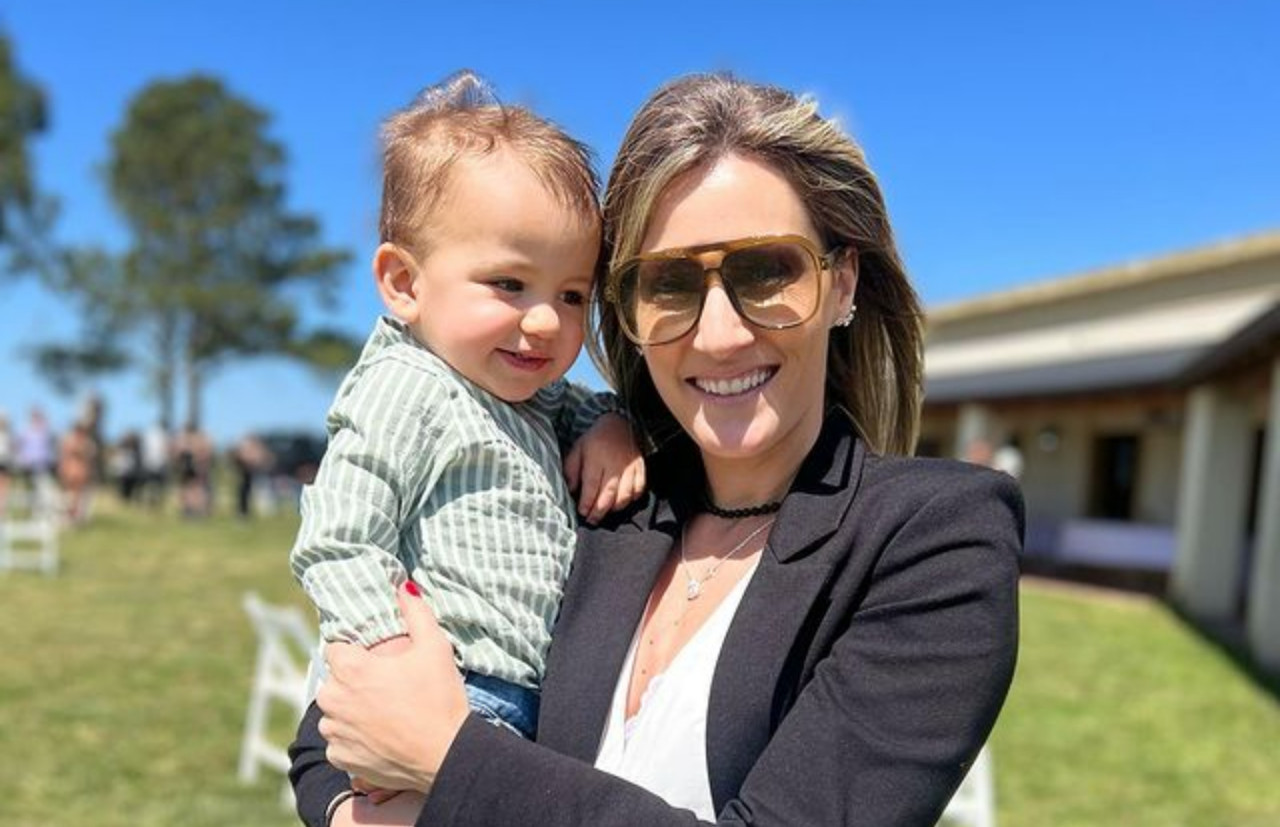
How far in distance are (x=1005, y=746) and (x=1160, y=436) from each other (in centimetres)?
1585

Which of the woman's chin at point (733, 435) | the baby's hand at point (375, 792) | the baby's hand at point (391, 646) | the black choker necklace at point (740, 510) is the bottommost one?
the baby's hand at point (375, 792)

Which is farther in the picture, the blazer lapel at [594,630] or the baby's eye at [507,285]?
the baby's eye at [507,285]

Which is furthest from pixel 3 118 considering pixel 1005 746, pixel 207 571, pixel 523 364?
pixel 523 364

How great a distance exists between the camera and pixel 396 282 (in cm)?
196

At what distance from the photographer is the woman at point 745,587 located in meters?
1.47

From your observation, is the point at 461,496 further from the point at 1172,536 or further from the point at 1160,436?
the point at 1160,436

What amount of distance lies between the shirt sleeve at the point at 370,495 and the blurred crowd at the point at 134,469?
17185mm

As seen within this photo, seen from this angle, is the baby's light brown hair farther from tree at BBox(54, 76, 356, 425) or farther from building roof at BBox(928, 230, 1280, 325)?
tree at BBox(54, 76, 356, 425)

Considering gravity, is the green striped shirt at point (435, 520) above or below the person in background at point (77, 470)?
above

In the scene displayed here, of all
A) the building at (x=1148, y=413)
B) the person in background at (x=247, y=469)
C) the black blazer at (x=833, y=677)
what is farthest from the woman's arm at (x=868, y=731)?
the person in background at (x=247, y=469)

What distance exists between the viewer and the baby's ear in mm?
1937

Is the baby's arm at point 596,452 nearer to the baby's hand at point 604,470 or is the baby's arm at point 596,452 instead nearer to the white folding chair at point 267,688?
the baby's hand at point 604,470

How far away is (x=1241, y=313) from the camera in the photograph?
21750 mm

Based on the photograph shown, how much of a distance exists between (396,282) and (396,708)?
0.72 meters
